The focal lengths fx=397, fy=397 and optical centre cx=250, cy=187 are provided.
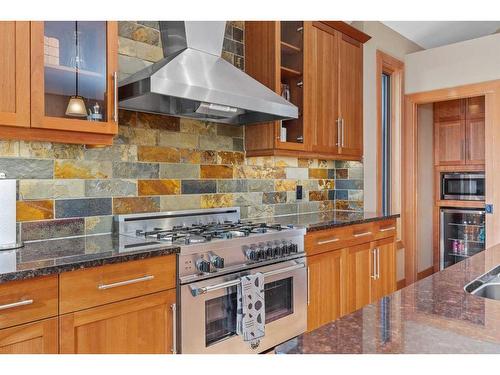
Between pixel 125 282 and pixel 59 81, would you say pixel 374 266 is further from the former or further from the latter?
pixel 59 81

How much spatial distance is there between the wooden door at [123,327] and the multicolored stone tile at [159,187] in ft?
2.70

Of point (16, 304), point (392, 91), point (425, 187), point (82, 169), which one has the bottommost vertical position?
point (16, 304)

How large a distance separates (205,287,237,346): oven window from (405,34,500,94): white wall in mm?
3417

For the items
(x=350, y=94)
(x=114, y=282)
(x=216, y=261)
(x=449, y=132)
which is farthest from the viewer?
(x=449, y=132)

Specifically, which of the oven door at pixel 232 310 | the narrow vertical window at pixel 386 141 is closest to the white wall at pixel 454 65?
the narrow vertical window at pixel 386 141

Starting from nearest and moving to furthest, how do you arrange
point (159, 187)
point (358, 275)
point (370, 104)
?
1. point (159, 187)
2. point (358, 275)
3. point (370, 104)

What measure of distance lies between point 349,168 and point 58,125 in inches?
110

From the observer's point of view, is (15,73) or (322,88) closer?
(15,73)

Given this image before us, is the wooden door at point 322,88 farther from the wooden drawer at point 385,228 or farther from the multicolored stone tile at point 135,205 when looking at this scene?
the multicolored stone tile at point 135,205

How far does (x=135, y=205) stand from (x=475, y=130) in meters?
4.11

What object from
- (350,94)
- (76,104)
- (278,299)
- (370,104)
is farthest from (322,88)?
(76,104)

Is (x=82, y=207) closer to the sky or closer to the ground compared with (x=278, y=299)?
closer to the sky

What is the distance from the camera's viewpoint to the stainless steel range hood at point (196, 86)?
2.06 meters

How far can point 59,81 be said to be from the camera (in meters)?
1.87
